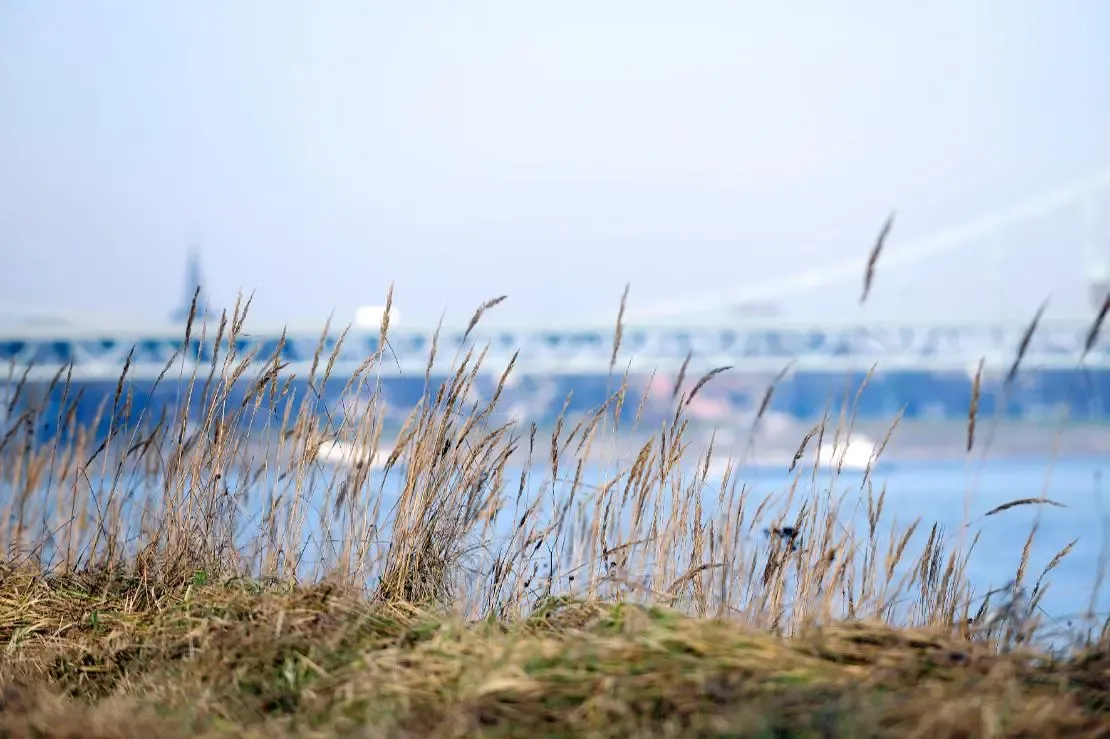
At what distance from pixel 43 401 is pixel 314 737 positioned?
167 centimetres

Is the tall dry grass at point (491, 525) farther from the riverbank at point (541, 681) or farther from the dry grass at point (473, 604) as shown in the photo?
the riverbank at point (541, 681)

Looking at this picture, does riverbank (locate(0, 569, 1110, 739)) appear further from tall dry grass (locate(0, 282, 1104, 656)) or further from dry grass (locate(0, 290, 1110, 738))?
tall dry grass (locate(0, 282, 1104, 656))

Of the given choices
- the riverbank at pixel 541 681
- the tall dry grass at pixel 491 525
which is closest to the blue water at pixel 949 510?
the tall dry grass at pixel 491 525

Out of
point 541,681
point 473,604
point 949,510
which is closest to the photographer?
point 541,681

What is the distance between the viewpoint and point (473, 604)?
2.13 meters

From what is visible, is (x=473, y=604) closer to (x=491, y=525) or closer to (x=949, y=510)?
(x=491, y=525)

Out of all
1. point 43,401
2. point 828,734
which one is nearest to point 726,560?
point 828,734

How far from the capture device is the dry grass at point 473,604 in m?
1.24

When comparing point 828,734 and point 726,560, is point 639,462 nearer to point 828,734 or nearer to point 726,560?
point 726,560

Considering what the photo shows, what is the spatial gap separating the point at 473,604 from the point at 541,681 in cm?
87

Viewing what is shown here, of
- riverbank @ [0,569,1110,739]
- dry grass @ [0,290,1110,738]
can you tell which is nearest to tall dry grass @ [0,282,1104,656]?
dry grass @ [0,290,1110,738]

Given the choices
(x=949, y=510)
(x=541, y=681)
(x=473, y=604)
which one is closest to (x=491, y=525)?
(x=473, y=604)

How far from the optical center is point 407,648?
158 cm

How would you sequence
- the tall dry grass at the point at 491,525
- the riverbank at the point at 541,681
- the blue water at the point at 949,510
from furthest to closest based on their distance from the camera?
the blue water at the point at 949,510, the tall dry grass at the point at 491,525, the riverbank at the point at 541,681
